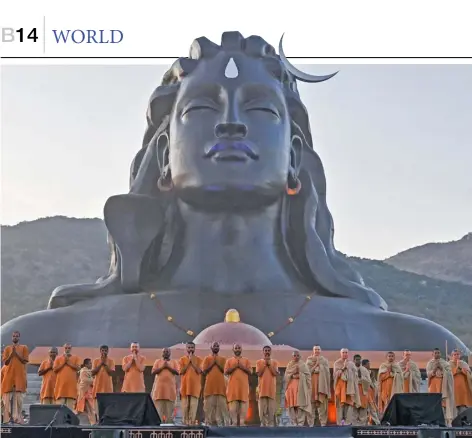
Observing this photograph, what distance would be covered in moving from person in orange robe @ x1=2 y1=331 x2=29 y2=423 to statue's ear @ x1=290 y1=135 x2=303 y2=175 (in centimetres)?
901

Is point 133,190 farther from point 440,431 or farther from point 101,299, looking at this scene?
point 440,431

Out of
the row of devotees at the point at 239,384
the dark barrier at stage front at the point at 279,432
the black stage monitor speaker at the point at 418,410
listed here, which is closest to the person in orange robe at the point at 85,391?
the row of devotees at the point at 239,384

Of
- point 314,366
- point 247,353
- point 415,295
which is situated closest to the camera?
point 314,366

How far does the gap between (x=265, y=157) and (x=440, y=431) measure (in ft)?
32.0

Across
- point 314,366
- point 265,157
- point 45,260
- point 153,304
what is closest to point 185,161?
point 265,157

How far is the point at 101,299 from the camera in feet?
66.4

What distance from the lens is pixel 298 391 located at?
44.0ft

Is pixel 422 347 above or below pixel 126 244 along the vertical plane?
below

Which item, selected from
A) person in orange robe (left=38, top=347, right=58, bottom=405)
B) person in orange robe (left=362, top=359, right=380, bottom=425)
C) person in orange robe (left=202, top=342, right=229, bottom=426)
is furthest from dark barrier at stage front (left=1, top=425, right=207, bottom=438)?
person in orange robe (left=362, top=359, right=380, bottom=425)

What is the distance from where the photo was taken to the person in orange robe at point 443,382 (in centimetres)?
1418

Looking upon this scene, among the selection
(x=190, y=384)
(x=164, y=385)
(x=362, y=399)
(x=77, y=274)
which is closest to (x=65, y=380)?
(x=164, y=385)

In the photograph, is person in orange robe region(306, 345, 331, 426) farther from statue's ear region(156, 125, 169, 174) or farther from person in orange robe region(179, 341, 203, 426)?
statue's ear region(156, 125, 169, 174)

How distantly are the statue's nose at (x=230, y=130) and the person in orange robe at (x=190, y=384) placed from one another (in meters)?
7.04

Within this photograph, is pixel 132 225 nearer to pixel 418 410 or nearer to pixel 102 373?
pixel 102 373
